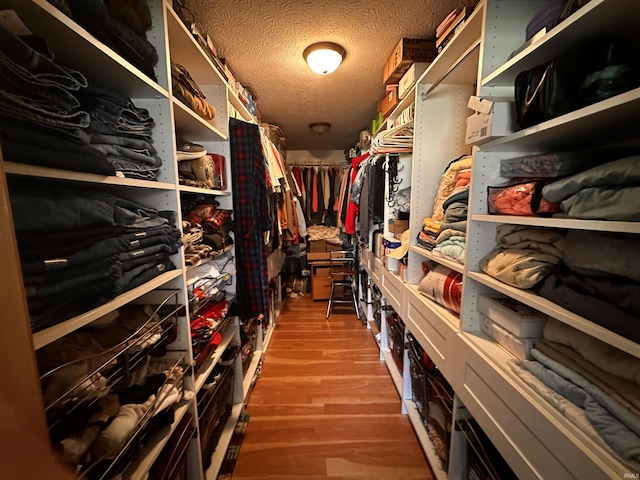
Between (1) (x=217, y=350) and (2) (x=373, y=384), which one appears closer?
(1) (x=217, y=350)

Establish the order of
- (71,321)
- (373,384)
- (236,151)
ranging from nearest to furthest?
1. (71,321)
2. (236,151)
3. (373,384)

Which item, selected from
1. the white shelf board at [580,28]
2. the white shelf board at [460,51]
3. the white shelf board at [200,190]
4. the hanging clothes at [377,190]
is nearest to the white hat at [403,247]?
the hanging clothes at [377,190]

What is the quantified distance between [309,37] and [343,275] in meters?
2.52

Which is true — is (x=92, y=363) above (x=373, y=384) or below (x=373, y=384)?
above

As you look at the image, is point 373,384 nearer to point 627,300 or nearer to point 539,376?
point 539,376

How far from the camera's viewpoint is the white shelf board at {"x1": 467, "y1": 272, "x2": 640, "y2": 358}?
1.53ft

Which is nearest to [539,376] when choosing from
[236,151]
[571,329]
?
[571,329]

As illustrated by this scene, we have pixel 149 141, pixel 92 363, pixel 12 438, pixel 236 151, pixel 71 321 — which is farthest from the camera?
pixel 236 151

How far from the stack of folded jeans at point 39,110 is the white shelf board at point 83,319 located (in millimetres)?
298

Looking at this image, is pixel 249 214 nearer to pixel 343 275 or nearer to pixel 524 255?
pixel 524 255

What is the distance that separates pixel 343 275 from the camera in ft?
10.8

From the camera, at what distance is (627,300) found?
19.8 inches

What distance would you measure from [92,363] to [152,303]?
0.30 m

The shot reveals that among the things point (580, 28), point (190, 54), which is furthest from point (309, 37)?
point (580, 28)
